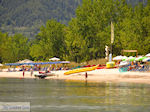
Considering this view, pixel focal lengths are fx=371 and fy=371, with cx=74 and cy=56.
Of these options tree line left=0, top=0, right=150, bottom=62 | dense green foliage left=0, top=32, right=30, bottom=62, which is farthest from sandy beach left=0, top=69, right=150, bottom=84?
dense green foliage left=0, top=32, right=30, bottom=62

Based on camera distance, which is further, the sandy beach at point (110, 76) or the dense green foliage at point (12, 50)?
the dense green foliage at point (12, 50)

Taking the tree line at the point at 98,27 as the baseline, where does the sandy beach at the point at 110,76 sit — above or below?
below

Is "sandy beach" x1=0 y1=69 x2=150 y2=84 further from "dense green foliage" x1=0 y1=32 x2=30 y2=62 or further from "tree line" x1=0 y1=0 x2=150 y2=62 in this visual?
"dense green foliage" x1=0 y1=32 x2=30 y2=62

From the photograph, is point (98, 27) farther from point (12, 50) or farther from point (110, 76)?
point (12, 50)

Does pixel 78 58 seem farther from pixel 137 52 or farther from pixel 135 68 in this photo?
pixel 135 68

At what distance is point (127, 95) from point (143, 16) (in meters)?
47.4

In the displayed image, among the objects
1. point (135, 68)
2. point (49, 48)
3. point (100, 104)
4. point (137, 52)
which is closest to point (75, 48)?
point (49, 48)

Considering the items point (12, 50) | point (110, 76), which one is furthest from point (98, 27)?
point (12, 50)

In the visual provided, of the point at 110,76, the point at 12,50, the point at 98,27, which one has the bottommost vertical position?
the point at 110,76

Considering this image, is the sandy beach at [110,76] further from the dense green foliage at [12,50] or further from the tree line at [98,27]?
the dense green foliage at [12,50]

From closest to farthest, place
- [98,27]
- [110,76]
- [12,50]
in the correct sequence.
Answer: [110,76], [98,27], [12,50]

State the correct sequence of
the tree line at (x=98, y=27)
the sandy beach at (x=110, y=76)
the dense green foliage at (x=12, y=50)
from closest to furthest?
1. the sandy beach at (x=110, y=76)
2. the tree line at (x=98, y=27)
3. the dense green foliage at (x=12, y=50)

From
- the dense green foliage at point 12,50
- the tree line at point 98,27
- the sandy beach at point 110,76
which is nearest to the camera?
the sandy beach at point 110,76

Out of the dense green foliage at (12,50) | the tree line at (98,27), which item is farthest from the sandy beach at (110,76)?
the dense green foliage at (12,50)
